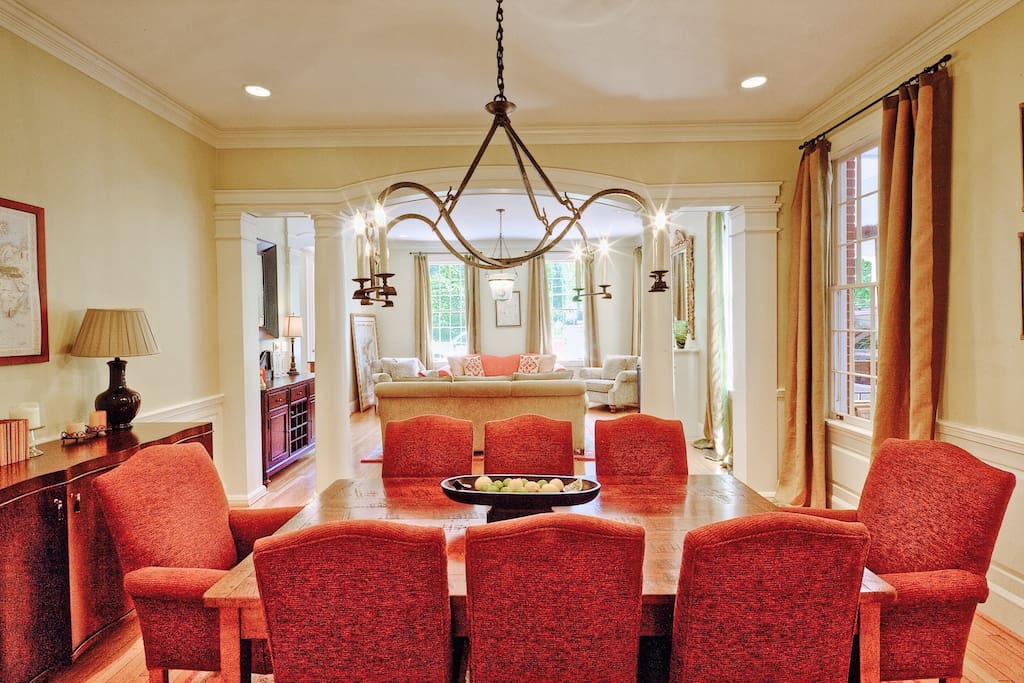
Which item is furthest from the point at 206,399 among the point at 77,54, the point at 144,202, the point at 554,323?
the point at 554,323

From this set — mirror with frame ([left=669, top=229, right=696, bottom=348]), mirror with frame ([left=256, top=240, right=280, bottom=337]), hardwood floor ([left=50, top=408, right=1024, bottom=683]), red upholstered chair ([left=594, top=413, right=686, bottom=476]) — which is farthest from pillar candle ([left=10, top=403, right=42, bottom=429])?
mirror with frame ([left=669, top=229, right=696, bottom=348])

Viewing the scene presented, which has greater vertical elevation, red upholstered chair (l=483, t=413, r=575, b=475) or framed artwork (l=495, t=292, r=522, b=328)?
framed artwork (l=495, t=292, r=522, b=328)

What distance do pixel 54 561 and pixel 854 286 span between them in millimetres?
4449

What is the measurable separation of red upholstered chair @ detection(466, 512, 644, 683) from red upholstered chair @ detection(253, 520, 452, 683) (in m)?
0.09

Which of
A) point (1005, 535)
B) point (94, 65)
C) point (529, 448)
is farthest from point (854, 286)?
point (94, 65)

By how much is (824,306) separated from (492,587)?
345 centimetres

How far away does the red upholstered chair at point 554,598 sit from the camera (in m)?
1.22

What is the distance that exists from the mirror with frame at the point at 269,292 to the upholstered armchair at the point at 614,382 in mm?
4534

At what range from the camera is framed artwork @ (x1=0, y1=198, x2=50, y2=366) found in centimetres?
242

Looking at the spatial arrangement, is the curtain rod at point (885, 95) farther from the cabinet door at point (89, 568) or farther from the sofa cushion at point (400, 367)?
the sofa cushion at point (400, 367)

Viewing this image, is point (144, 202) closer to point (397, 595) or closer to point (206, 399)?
point (206, 399)

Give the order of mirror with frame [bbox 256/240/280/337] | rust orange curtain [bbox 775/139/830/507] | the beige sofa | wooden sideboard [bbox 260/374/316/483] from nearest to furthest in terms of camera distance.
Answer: rust orange curtain [bbox 775/139/830/507] < wooden sideboard [bbox 260/374/316/483] < the beige sofa < mirror with frame [bbox 256/240/280/337]

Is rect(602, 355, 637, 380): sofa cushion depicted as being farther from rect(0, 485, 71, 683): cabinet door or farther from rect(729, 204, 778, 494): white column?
rect(0, 485, 71, 683): cabinet door

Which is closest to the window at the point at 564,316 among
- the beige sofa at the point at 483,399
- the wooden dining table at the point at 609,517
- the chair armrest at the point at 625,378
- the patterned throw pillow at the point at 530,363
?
the patterned throw pillow at the point at 530,363
